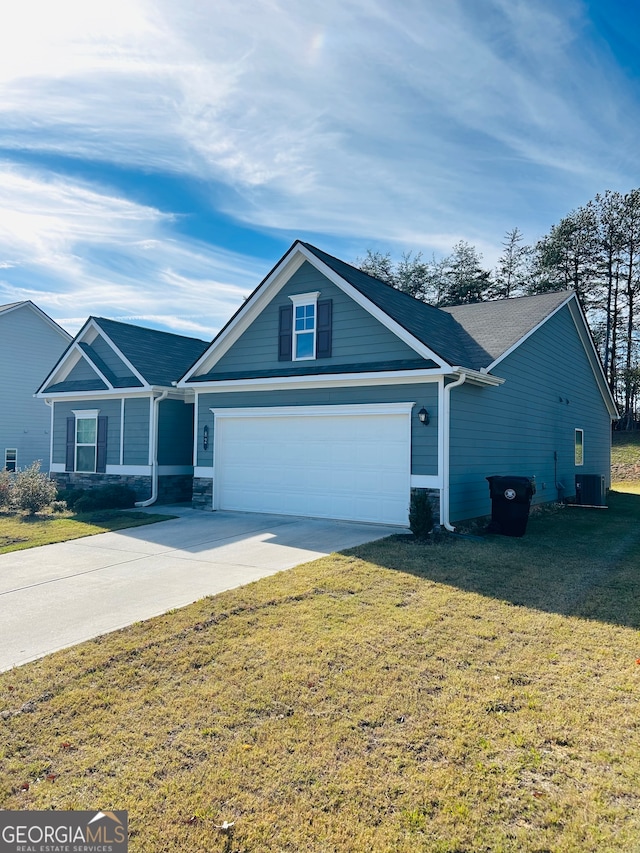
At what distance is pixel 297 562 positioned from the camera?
831 cm

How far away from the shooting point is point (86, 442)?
17.2 metres

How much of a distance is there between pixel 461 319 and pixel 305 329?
531 centimetres

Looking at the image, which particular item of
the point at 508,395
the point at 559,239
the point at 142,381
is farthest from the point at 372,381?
the point at 559,239

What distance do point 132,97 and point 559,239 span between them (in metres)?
31.3

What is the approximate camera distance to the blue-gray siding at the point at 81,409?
54.0ft

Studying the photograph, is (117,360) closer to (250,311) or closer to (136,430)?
(136,430)

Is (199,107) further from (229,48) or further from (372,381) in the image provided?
(372,381)

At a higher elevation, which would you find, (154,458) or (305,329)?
(305,329)

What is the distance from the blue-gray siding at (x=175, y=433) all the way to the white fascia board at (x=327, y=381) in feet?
7.12

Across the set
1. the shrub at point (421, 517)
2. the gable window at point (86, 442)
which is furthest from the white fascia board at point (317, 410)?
the gable window at point (86, 442)

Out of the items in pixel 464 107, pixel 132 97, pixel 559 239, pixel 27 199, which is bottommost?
pixel 27 199

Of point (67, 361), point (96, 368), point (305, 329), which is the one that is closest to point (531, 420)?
point (305, 329)

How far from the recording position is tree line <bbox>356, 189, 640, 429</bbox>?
34.4 m

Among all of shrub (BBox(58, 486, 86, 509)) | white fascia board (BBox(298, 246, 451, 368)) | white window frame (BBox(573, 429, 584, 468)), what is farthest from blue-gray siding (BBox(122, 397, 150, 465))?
white window frame (BBox(573, 429, 584, 468))
